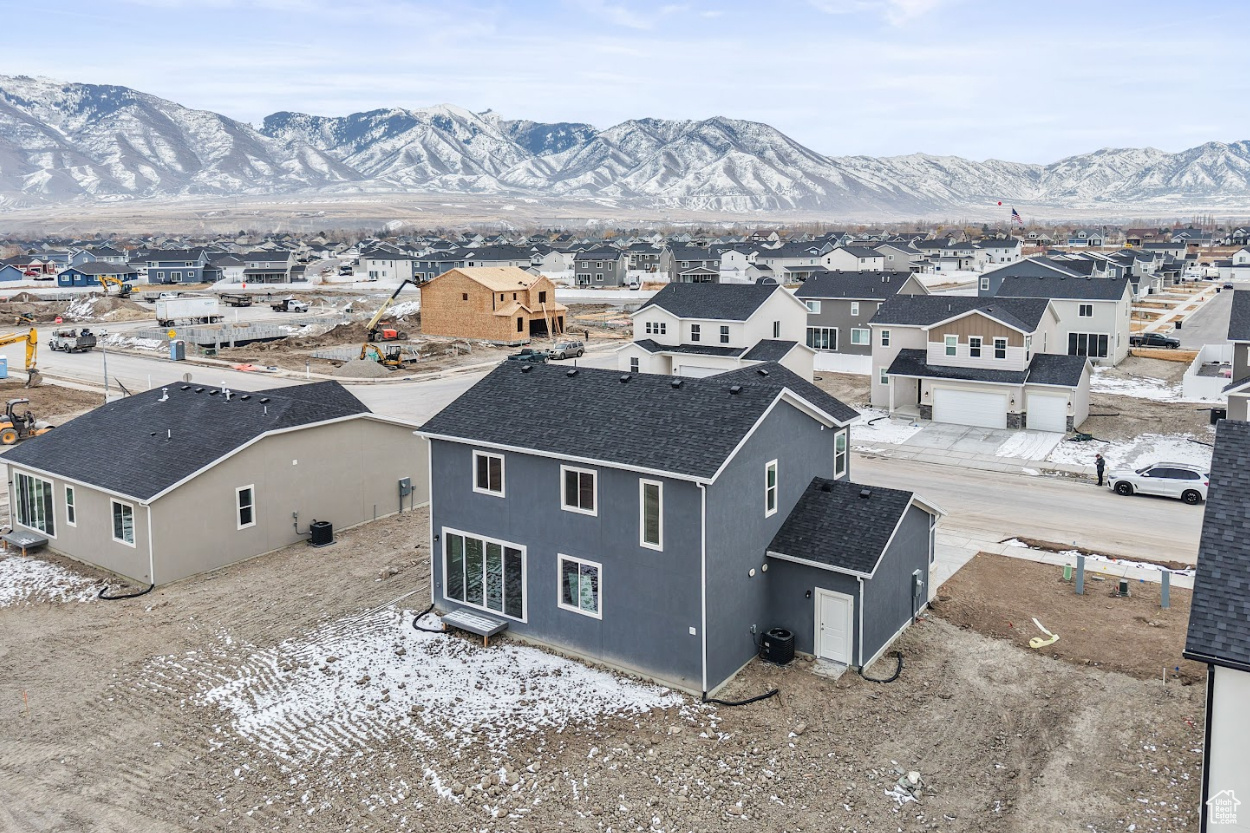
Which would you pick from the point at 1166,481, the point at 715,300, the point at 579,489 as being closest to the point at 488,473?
the point at 579,489

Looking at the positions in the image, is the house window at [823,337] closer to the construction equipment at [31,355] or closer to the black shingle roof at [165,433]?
the black shingle roof at [165,433]

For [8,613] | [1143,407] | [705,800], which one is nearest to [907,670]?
[705,800]

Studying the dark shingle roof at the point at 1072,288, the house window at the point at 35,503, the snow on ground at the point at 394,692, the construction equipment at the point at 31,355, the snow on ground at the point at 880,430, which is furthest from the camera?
the dark shingle roof at the point at 1072,288

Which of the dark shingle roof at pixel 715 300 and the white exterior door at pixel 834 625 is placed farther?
the dark shingle roof at pixel 715 300

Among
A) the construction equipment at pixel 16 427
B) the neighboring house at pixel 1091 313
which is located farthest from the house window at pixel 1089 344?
the construction equipment at pixel 16 427

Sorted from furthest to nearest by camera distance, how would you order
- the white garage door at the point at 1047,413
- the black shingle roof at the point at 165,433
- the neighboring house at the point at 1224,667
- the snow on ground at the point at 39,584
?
the white garage door at the point at 1047,413, the black shingle roof at the point at 165,433, the snow on ground at the point at 39,584, the neighboring house at the point at 1224,667

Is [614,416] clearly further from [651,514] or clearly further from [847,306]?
[847,306]

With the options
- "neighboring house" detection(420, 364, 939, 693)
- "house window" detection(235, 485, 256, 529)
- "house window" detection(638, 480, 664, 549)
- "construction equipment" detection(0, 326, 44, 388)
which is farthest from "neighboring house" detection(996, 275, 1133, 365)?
"construction equipment" detection(0, 326, 44, 388)

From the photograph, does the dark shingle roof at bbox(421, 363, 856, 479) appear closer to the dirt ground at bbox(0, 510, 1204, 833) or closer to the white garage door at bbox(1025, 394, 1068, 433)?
the dirt ground at bbox(0, 510, 1204, 833)
